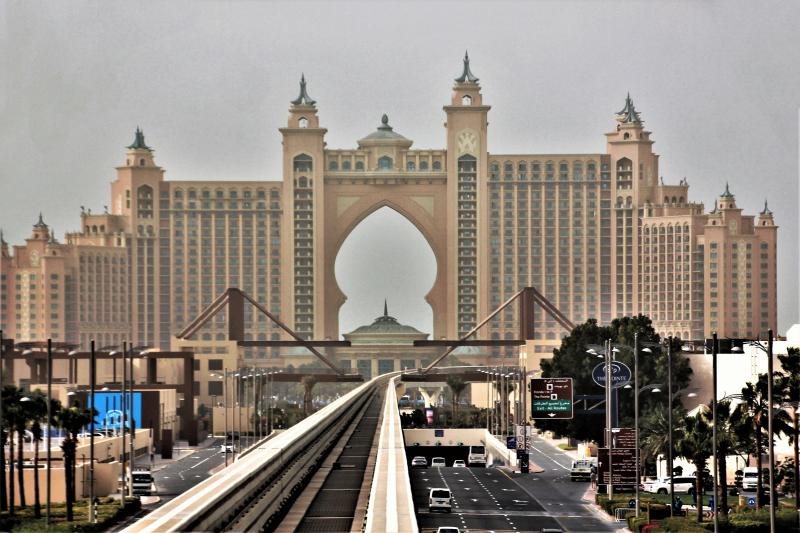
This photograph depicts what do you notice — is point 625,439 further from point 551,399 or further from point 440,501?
point 551,399

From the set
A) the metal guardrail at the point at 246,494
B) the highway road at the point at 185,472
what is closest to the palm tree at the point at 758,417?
the metal guardrail at the point at 246,494

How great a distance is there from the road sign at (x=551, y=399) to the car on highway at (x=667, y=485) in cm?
841

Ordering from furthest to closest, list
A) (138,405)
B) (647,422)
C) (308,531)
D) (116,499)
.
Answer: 1. (138,405)
2. (647,422)
3. (116,499)
4. (308,531)

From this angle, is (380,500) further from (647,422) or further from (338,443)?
(647,422)

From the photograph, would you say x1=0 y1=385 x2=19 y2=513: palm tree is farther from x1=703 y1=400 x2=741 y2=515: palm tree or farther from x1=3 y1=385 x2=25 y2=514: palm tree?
x1=703 y1=400 x2=741 y2=515: palm tree

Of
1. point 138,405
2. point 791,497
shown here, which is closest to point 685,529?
point 791,497

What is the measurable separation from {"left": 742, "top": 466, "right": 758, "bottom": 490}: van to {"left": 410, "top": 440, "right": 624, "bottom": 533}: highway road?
874cm

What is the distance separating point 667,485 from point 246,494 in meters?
60.1

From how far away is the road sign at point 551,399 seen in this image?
382 ft

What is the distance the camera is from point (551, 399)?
117m

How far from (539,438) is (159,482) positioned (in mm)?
77522

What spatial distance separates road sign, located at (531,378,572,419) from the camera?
117 m

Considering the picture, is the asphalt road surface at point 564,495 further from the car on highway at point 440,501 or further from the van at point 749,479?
the van at point 749,479

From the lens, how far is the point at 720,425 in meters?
A: 91.9
